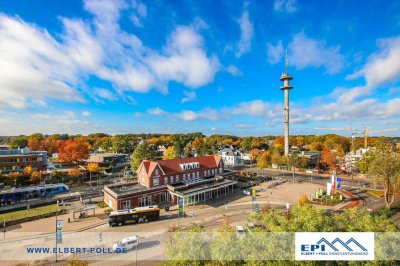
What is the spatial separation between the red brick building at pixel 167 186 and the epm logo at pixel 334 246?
29.0 m

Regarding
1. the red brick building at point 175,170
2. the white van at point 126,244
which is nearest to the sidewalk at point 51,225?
the white van at point 126,244

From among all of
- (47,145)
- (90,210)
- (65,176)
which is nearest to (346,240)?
(90,210)

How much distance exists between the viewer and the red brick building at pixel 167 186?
41094mm

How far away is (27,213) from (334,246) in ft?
156

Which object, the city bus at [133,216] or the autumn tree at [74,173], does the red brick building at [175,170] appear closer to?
the city bus at [133,216]

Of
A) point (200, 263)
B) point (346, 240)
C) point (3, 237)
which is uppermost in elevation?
point (346, 240)

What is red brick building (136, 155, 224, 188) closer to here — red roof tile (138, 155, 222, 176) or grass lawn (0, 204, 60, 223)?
red roof tile (138, 155, 222, 176)

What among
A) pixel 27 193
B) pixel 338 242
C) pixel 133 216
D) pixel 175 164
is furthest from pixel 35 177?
pixel 338 242

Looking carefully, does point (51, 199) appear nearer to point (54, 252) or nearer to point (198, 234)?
point (54, 252)

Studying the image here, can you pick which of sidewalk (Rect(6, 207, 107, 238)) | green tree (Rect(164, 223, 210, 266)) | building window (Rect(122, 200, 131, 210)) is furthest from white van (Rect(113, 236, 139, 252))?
building window (Rect(122, 200, 131, 210))

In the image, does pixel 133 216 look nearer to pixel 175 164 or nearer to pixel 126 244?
pixel 126 244

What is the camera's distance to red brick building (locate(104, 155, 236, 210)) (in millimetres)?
41094

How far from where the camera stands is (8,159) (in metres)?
62.3

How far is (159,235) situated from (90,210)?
18.6m
